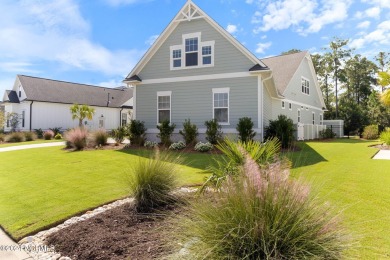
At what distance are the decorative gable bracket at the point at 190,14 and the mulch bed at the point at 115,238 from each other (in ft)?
43.7

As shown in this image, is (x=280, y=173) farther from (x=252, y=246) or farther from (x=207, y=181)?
(x=207, y=181)

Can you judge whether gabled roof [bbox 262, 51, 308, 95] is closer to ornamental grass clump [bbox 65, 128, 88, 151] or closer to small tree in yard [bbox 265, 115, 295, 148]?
small tree in yard [bbox 265, 115, 295, 148]

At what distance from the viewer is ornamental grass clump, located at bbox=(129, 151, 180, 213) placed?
4.68m

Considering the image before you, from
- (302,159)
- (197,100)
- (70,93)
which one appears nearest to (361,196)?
(302,159)

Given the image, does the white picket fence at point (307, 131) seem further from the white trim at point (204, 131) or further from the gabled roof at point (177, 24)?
the gabled roof at point (177, 24)

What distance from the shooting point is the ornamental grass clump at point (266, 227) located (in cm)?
226

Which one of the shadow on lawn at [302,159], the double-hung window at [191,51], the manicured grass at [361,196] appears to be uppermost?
the double-hung window at [191,51]

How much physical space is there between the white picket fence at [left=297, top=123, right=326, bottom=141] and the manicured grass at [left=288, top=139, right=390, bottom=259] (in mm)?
10357

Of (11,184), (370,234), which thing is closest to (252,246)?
(370,234)

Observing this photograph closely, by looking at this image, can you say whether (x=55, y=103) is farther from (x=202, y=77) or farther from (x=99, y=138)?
(x=202, y=77)

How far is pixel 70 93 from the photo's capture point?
105 feet

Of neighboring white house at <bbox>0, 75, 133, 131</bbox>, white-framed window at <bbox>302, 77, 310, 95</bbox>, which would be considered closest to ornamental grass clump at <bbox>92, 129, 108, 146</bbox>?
neighboring white house at <bbox>0, 75, 133, 131</bbox>

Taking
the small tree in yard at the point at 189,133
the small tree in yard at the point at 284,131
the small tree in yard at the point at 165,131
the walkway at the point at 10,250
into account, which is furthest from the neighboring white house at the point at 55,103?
the walkway at the point at 10,250

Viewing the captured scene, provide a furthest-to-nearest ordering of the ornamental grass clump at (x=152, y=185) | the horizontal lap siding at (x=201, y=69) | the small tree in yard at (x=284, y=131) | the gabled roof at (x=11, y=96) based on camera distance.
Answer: the gabled roof at (x=11, y=96) → the horizontal lap siding at (x=201, y=69) → the small tree in yard at (x=284, y=131) → the ornamental grass clump at (x=152, y=185)
